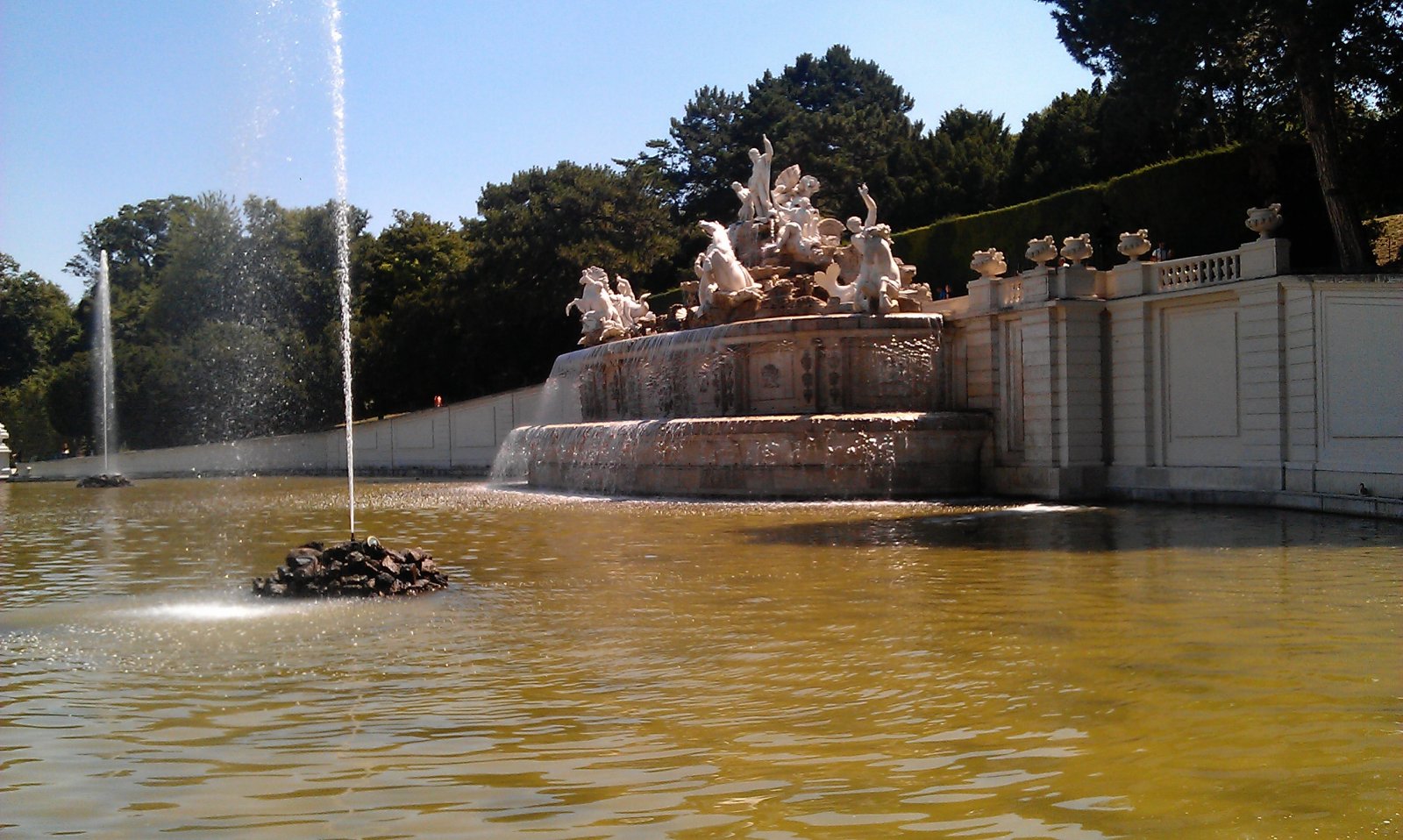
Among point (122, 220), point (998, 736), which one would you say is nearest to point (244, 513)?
point (998, 736)

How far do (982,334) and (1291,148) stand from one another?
7322 millimetres

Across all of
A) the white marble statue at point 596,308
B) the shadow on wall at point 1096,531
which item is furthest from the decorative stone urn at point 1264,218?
the white marble statue at point 596,308

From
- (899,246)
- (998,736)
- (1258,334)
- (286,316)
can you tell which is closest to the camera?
(998,736)

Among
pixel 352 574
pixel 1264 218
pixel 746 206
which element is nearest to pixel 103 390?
pixel 746 206

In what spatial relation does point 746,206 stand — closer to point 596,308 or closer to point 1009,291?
point 596,308

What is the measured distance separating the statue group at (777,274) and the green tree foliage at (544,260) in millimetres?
11977

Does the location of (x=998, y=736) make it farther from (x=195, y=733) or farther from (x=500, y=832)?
(x=195, y=733)

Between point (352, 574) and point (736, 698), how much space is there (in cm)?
544

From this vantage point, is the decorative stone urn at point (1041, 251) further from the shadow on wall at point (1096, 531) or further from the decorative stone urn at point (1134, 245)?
the shadow on wall at point (1096, 531)

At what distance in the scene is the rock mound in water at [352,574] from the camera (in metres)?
11.4

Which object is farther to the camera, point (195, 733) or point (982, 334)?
point (982, 334)

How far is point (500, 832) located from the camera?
4.95m

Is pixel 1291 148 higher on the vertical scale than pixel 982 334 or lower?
higher

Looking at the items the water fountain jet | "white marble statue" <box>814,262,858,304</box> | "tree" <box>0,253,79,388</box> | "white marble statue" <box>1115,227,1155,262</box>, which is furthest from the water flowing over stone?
"tree" <box>0,253,79,388</box>
